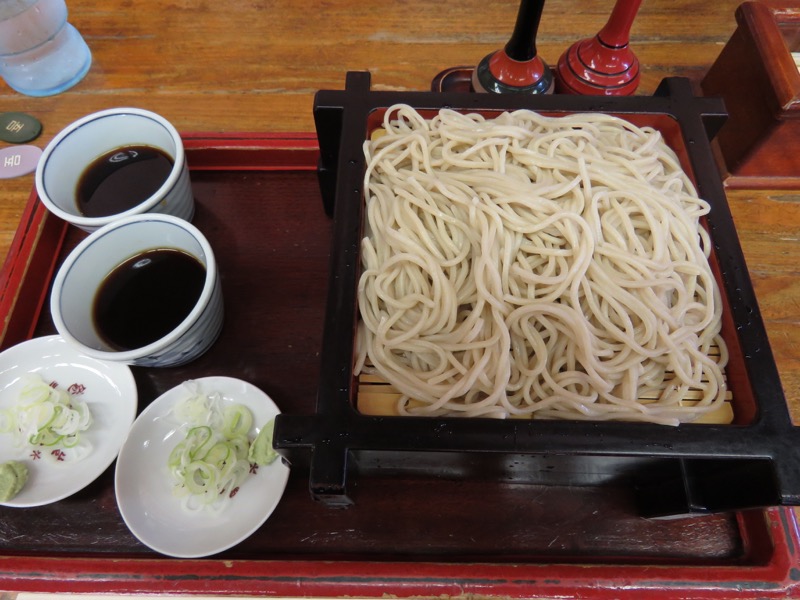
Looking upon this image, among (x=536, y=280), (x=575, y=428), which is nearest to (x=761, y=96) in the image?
(x=536, y=280)

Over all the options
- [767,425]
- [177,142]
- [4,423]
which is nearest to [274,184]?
[177,142]

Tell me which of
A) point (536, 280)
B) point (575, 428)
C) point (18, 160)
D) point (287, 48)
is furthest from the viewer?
Answer: point (287, 48)

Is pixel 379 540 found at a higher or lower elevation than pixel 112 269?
lower

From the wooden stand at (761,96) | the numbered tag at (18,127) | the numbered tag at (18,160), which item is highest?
the wooden stand at (761,96)

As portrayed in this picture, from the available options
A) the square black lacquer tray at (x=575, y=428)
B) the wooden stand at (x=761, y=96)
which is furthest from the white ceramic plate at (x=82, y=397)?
the wooden stand at (x=761, y=96)

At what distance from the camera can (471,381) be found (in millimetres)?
921

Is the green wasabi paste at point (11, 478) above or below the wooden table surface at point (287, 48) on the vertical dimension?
below

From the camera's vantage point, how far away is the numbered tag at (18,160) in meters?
1.49

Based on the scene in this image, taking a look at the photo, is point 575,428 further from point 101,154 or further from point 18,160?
point 18,160

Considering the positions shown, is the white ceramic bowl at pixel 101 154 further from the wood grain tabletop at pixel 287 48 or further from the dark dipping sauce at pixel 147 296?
the wood grain tabletop at pixel 287 48

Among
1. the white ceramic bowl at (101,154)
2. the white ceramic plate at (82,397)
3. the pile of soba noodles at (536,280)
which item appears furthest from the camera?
the white ceramic bowl at (101,154)

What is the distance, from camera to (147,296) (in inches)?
46.2

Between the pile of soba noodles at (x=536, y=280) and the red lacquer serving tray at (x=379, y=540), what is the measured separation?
28cm

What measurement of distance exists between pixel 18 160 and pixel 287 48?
0.85m
